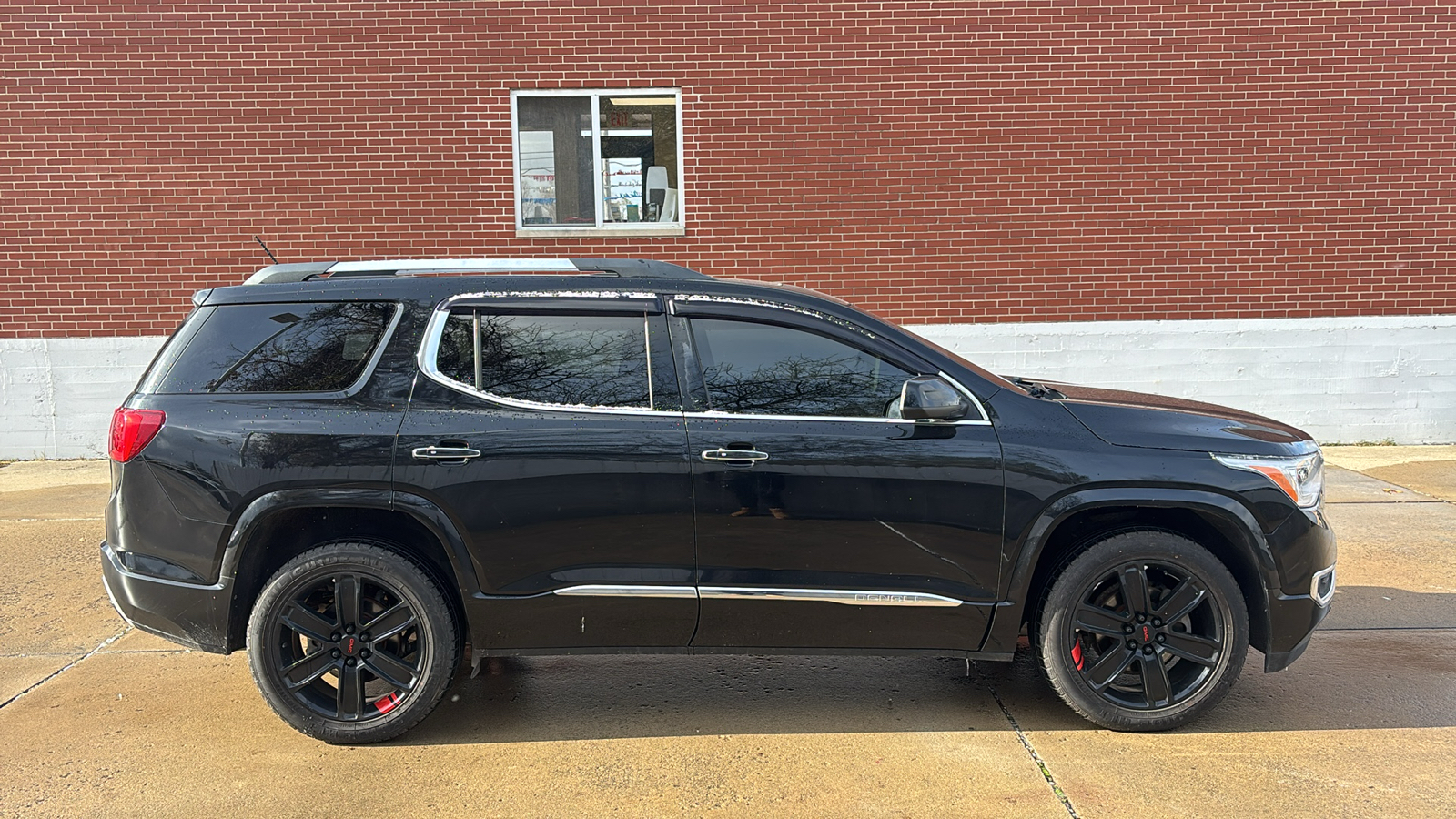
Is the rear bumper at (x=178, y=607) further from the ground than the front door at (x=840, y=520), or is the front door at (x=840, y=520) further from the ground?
the front door at (x=840, y=520)

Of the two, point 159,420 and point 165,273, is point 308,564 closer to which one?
point 159,420

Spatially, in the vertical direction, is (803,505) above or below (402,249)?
below

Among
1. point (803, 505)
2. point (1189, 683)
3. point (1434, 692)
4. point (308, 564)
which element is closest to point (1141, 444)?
point (1189, 683)

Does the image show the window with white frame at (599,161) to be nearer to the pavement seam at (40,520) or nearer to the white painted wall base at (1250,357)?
the white painted wall base at (1250,357)

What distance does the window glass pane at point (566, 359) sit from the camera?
407 cm

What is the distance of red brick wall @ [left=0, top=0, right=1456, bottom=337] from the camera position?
31.7 ft

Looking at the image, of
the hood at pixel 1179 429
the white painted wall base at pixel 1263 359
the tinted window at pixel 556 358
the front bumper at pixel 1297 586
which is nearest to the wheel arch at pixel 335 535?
the tinted window at pixel 556 358

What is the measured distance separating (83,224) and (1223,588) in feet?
32.2

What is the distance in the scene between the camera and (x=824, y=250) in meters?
10.0

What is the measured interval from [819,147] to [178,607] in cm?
727

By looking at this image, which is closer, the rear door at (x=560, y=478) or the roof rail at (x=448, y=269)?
the rear door at (x=560, y=478)

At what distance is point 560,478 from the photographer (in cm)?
397

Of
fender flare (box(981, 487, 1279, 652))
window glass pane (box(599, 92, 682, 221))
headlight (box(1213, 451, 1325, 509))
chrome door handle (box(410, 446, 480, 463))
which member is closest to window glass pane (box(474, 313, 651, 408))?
chrome door handle (box(410, 446, 480, 463))

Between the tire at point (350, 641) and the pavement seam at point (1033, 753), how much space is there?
7.11 ft
